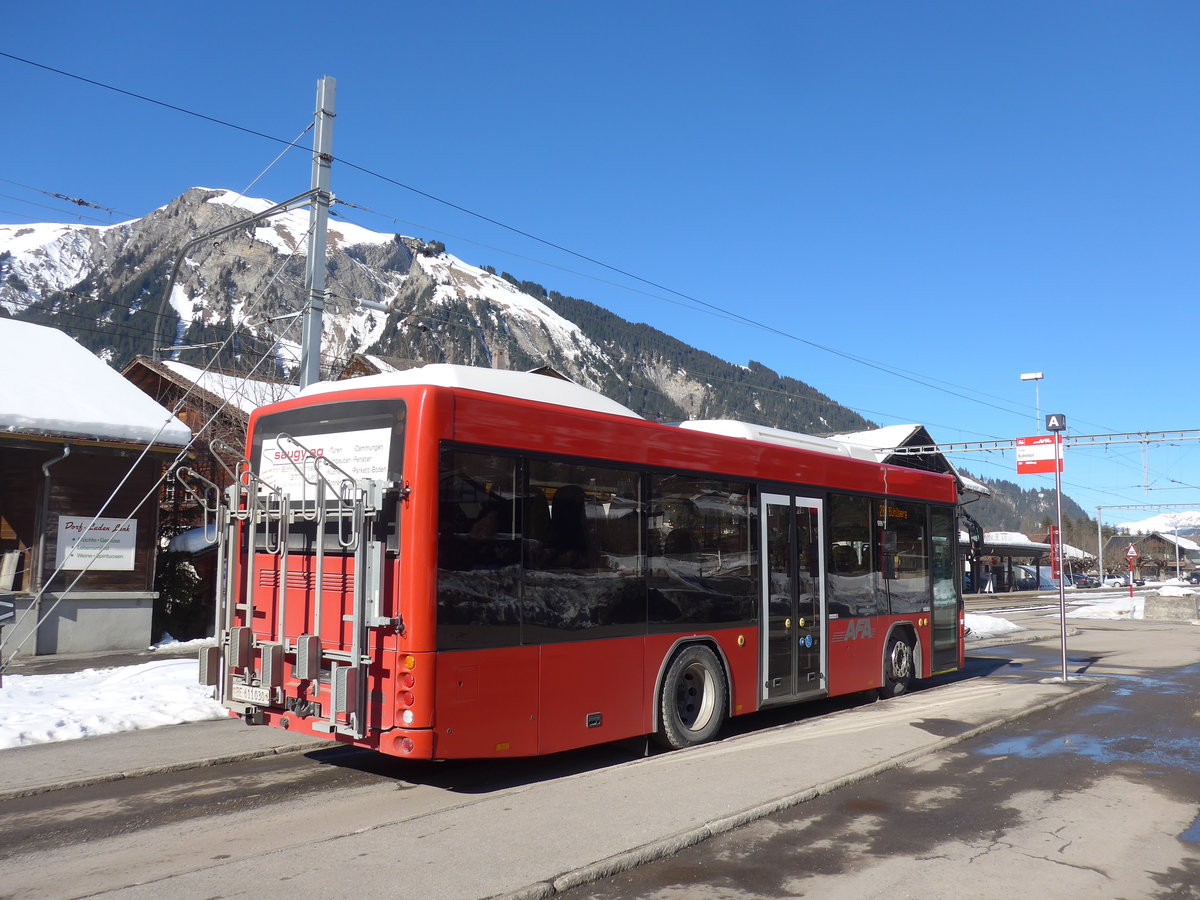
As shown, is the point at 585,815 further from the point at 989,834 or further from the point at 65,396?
the point at 65,396

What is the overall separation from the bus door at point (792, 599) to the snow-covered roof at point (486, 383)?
2.49m

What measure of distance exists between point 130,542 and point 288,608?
40.0 feet

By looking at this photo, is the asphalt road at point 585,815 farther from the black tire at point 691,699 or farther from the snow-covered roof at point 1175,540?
the snow-covered roof at point 1175,540

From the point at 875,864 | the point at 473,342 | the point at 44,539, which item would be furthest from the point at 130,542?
the point at 473,342

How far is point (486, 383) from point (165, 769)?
442 cm

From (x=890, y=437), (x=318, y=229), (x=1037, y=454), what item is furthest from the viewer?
(x=890, y=437)

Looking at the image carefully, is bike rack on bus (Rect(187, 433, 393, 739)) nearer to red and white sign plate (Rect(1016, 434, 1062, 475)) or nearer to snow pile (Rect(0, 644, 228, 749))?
snow pile (Rect(0, 644, 228, 749))

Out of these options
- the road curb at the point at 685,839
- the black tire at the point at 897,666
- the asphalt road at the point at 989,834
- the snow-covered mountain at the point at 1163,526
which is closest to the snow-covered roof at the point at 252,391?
the black tire at the point at 897,666

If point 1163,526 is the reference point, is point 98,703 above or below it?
below

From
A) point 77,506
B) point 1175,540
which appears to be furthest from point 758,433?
point 1175,540

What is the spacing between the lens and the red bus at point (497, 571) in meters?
6.94

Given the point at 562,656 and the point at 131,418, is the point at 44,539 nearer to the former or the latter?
the point at 131,418

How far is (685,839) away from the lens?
6152 millimetres

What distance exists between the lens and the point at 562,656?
7.82m
